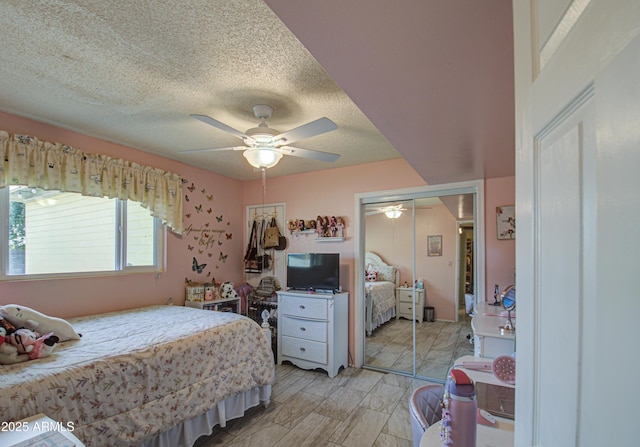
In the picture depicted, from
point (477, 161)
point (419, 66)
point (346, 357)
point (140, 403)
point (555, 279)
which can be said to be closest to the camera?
point (555, 279)

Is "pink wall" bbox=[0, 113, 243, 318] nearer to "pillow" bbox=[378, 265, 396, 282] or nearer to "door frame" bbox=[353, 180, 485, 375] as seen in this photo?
"door frame" bbox=[353, 180, 485, 375]

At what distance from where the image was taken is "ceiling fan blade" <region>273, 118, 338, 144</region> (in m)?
1.82

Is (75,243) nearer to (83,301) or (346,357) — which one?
(83,301)

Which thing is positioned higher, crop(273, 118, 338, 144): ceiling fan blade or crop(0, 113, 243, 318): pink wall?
crop(273, 118, 338, 144): ceiling fan blade

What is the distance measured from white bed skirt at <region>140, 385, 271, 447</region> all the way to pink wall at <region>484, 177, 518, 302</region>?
2.40m

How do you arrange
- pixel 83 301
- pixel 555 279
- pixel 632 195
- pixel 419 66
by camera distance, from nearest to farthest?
pixel 632 195, pixel 555 279, pixel 419 66, pixel 83 301

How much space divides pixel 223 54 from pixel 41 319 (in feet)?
7.02

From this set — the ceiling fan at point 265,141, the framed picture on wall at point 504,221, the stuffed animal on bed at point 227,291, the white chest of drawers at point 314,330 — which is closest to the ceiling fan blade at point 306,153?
the ceiling fan at point 265,141

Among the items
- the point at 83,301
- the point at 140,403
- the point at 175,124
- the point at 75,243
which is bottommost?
the point at 140,403

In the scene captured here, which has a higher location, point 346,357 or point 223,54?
point 223,54

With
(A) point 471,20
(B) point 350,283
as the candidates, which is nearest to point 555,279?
(A) point 471,20

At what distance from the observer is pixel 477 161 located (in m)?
2.51

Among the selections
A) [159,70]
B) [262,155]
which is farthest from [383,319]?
[159,70]

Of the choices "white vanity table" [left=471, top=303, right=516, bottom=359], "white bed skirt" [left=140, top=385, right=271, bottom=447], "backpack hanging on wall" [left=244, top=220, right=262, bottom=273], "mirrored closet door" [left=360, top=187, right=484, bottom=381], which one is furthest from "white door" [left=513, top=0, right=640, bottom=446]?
"backpack hanging on wall" [left=244, top=220, right=262, bottom=273]
